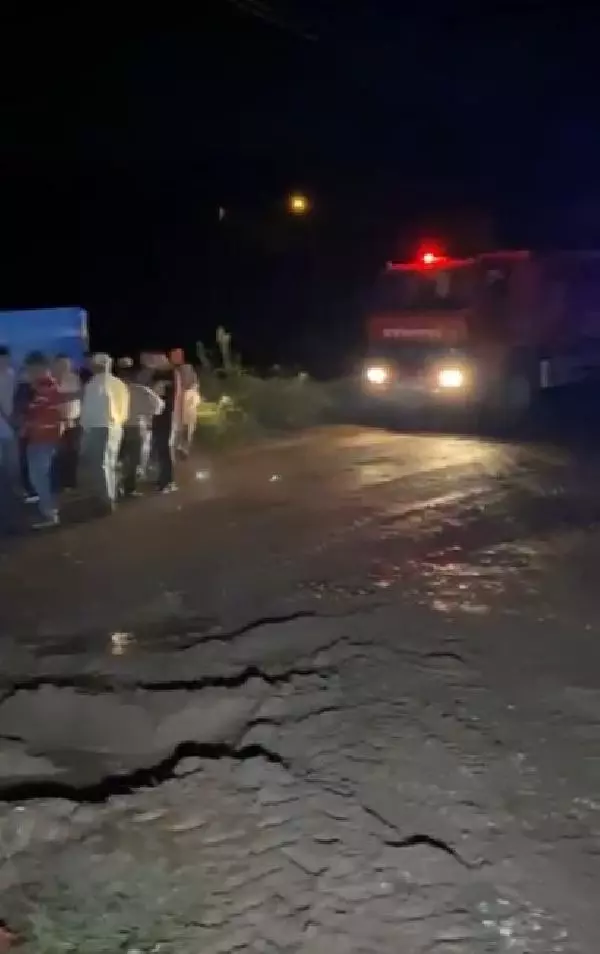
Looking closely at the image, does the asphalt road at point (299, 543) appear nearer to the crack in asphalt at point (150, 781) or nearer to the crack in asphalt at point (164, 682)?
the crack in asphalt at point (164, 682)

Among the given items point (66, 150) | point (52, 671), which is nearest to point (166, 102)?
point (66, 150)

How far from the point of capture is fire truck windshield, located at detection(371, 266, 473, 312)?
18.0m

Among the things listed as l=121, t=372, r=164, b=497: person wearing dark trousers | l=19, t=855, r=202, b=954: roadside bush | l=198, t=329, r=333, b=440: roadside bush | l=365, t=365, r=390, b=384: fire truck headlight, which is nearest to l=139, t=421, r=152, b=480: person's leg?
l=121, t=372, r=164, b=497: person wearing dark trousers

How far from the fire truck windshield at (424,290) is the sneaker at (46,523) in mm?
8660

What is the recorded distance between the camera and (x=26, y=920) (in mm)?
3896

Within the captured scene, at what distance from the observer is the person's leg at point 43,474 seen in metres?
10.5

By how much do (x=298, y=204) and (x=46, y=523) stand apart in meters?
18.3

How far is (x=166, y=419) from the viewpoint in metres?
12.0

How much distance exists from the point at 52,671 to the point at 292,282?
25.2 meters

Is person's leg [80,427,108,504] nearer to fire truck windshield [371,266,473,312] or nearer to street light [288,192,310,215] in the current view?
fire truck windshield [371,266,473,312]

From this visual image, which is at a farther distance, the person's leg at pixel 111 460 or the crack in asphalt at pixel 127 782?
the person's leg at pixel 111 460

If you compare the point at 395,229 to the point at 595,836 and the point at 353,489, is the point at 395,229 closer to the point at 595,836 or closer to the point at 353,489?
the point at 353,489

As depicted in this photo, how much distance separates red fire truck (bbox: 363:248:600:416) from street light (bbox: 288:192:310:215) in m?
9.38

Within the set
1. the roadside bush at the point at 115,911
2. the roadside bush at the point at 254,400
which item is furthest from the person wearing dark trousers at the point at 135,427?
the roadside bush at the point at 115,911
